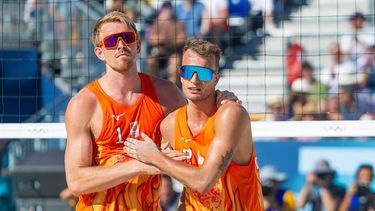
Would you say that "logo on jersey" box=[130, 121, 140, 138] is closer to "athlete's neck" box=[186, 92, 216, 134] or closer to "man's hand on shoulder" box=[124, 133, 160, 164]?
"man's hand on shoulder" box=[124, 133, 160, 164]

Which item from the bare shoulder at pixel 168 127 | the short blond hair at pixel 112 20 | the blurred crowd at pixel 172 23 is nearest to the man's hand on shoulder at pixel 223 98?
the bare shoulder at pixel 168 127

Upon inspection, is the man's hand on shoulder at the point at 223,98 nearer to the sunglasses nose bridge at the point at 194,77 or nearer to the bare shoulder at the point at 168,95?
the sunglasses nose bridge at the point at 194,77

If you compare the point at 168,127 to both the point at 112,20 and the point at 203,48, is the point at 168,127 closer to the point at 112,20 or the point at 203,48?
the point at 203,48

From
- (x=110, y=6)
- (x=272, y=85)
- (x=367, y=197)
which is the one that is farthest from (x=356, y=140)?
(x=110, y=6)

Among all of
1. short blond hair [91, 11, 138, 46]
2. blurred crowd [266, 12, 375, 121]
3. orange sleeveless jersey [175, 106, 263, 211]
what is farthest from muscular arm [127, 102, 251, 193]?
blurred crowd [266, 12, 375, 121]

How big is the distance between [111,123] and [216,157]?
800mm

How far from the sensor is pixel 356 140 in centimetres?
1120

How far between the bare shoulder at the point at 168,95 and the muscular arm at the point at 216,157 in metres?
0.62

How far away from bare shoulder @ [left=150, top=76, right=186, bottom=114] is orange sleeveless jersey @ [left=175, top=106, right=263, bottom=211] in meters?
0.42

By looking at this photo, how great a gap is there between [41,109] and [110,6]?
4.66ft

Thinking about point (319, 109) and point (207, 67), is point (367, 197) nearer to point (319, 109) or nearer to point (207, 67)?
point (319, 109)

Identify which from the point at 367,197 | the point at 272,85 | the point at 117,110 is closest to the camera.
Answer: the point at 117,110

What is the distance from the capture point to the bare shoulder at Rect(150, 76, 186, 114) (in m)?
6.46

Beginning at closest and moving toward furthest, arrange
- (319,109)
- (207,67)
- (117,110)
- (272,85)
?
(207,67)
(117,110)
(319,109)
(272,85)
